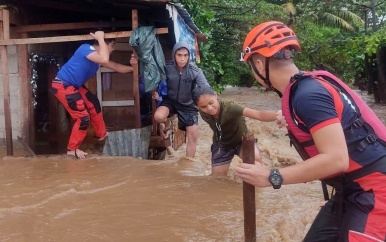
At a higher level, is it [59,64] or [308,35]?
[308,35]

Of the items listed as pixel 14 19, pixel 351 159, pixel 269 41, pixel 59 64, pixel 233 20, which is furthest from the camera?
pixel 233 20

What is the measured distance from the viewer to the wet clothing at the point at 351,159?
6.52ft

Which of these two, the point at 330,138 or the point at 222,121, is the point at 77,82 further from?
the point at 330,138

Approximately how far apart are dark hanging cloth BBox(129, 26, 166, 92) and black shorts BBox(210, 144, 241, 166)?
1.63 meters

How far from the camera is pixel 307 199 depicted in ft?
16.8

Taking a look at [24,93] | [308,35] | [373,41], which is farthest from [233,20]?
[24,93]

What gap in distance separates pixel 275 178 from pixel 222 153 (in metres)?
3.57

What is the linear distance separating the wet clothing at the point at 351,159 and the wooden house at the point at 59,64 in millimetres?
4966

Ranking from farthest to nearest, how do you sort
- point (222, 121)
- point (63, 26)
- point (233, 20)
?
point (233, 20) < point (63, 26) < point (222, 121)

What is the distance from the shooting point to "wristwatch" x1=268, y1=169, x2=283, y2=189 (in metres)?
2.17

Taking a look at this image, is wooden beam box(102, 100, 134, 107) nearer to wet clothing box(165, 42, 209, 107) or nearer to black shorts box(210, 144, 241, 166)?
wet clothing box(165, 42, 209, 107)

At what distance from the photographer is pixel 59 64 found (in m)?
9.21

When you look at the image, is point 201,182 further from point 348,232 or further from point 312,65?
point 312,65

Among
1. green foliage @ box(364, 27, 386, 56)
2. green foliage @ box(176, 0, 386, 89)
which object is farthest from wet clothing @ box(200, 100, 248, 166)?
green foliage @ box(176, 0, 386, 89)
